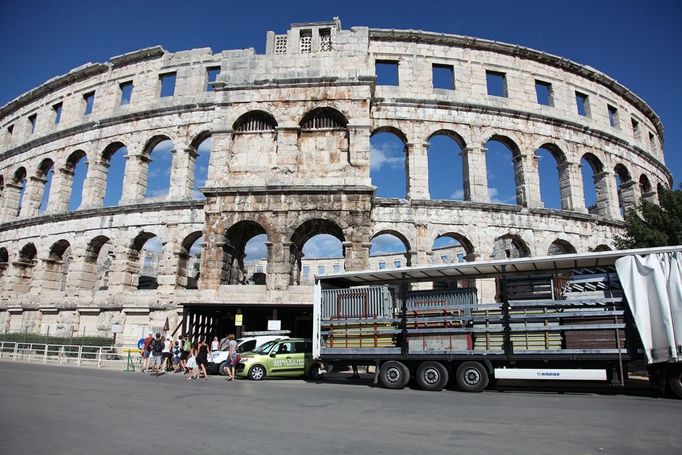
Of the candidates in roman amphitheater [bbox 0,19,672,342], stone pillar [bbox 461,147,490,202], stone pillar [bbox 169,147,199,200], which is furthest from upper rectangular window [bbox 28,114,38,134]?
stone pillar [bbox 461,147,490,202]

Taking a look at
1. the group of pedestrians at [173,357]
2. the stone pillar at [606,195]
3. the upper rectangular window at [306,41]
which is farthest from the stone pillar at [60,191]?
the stone pillar at [606,195]

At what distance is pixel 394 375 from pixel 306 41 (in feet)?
54.2

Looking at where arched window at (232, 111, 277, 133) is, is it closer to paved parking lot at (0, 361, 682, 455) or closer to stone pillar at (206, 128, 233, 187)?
stone pillar at (206, 128, 233, 187)

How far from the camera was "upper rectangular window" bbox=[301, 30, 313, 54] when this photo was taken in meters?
20.7

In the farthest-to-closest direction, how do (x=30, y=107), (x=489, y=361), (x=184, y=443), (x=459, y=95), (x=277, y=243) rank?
1. (x=30, y=107)
2. (x=459, y=95)
3. (x=277, y=243)
4. (x=489, y=361)
5. (x=184, y=443)

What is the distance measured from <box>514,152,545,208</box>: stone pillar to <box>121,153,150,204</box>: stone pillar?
68.8 ft

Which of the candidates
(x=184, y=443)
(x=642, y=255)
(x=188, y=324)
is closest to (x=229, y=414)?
(x=184, y=443)

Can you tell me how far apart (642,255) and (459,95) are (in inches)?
622

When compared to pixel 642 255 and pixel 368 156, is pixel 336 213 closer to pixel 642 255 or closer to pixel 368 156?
pixel 368 156

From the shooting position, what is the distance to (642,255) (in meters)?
9.64

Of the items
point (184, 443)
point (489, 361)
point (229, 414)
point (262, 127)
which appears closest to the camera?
point (184, 443)

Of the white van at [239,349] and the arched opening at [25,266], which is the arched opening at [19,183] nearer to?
the arched opening at [25,266]

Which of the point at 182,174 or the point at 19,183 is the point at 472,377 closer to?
the point at 182,174

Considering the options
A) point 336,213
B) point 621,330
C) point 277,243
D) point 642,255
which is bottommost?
point 621,330
